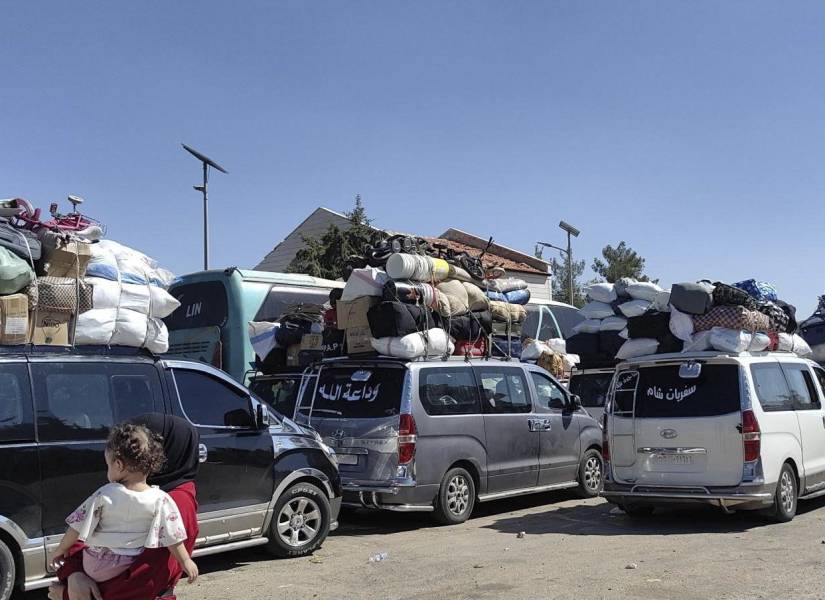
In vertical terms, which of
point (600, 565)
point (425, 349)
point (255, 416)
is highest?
point (425, 349)

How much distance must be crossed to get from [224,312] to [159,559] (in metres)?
11.1

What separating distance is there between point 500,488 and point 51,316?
5.76 m

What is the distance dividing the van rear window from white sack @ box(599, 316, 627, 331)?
413cm

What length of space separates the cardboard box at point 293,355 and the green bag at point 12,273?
20.6ft

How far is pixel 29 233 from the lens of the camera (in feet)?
25.6

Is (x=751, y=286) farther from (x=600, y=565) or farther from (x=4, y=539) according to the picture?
(x=4, y=539)

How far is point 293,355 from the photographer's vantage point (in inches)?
534

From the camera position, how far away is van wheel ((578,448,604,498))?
12398mm

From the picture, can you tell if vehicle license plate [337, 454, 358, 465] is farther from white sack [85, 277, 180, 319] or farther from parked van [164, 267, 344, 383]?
parked van [164, 267, 344, 383]

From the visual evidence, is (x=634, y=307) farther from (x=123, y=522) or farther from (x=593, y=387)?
(x=123, y=522)

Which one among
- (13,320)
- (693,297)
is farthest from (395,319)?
(13,320)

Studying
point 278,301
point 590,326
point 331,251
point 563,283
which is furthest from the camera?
point 563,283

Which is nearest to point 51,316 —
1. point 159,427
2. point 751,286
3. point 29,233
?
point 29,233

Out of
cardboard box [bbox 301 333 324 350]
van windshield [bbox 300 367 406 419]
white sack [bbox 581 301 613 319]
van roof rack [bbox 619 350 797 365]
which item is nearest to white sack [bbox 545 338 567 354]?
white sack [bbox 581 301 613 319]
